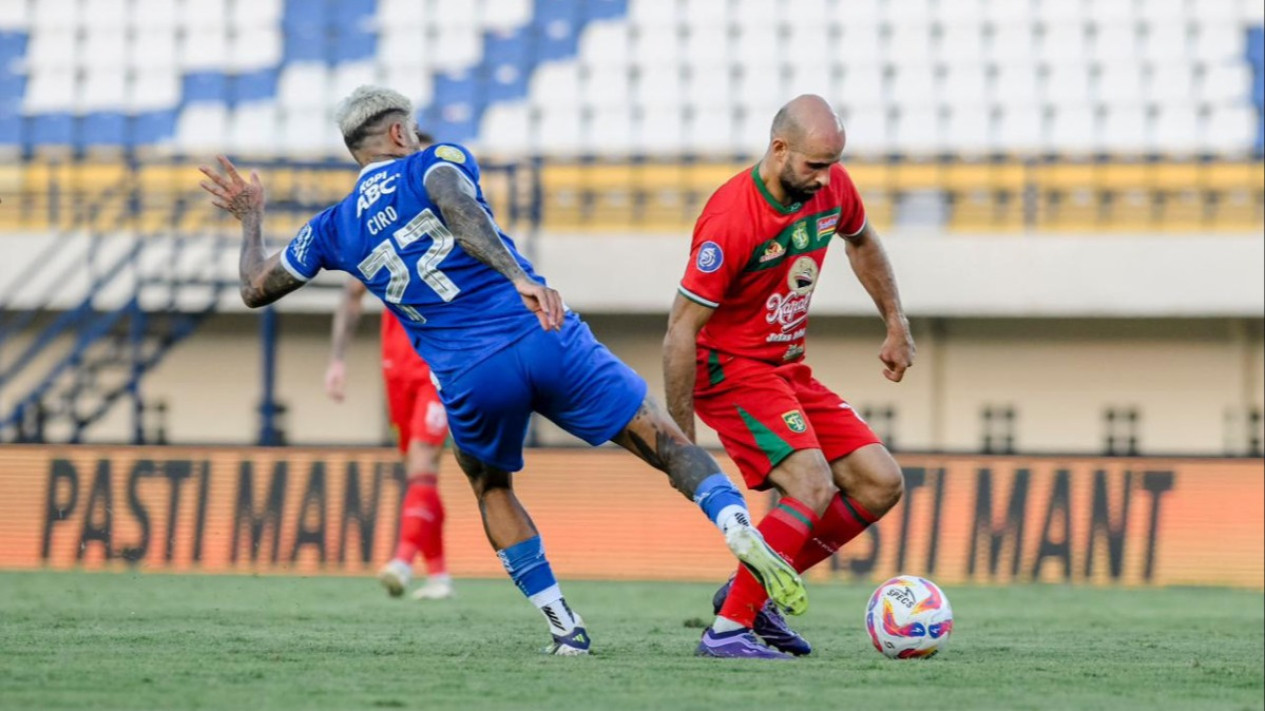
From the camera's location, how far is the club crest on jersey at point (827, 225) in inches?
270

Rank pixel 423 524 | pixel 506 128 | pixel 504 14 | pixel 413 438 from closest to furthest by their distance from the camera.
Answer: pixel 423 524, pixel 413 438, pixel 506 128, pixel 504 14

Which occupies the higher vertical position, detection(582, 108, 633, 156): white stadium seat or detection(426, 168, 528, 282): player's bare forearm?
detection(582, 108, 633, 156): white stadium seat

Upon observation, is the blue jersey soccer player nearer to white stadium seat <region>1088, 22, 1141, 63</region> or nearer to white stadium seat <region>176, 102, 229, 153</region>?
white stadium seat <region>176, 102, 229, 153</region>

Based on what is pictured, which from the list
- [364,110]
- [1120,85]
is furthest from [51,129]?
[364,110]

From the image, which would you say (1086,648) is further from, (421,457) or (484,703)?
(421,457)

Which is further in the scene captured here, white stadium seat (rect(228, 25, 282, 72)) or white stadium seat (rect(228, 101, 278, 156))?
white stadium seat (rect(228, 25, 282, 72))

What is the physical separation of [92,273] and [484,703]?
1324cm

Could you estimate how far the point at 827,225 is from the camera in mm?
6902

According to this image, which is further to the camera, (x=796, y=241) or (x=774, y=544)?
(x=796, y=241)

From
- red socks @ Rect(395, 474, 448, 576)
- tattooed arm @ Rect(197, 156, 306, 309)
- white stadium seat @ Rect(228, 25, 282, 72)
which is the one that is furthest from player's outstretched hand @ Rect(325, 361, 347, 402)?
white stadium seat @ Rect(228, 25, 282, 72)

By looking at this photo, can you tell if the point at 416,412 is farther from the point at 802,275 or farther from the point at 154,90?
the point at 154,90

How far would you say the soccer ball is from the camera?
6.53 m

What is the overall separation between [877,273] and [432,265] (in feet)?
6.51

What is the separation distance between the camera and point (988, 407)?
1850 cm
